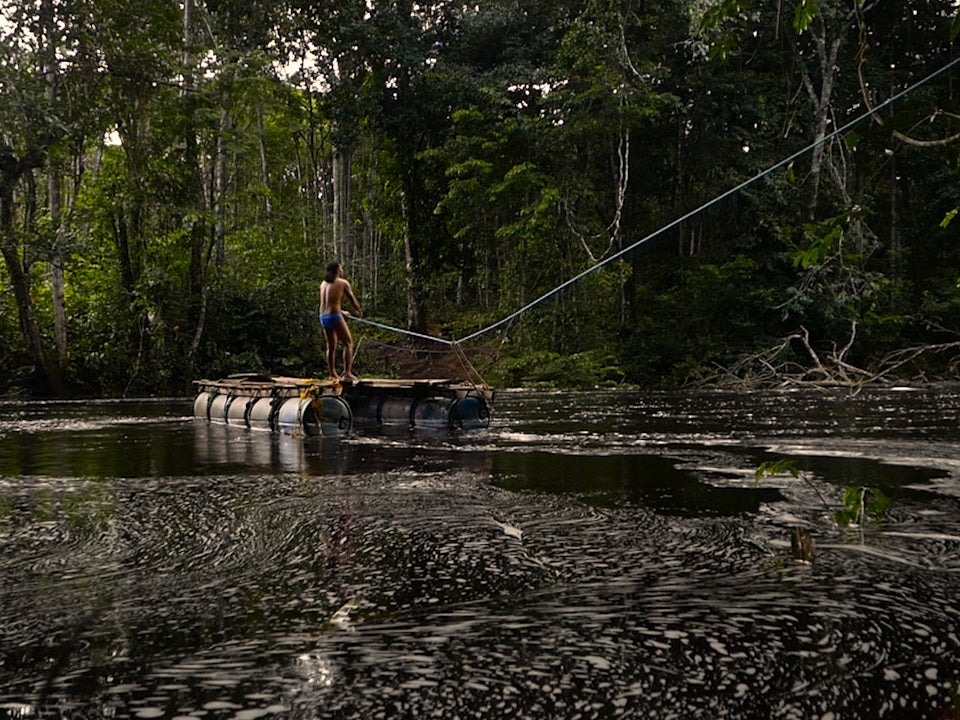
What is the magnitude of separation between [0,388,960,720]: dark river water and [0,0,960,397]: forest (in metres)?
15.2

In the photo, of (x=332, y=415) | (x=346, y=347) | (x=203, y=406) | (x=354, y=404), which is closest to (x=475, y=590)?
(x=332, y=415)

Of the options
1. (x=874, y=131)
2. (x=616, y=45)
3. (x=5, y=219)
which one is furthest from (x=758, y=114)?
(x=5, y=219)

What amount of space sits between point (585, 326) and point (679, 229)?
16.5 ft

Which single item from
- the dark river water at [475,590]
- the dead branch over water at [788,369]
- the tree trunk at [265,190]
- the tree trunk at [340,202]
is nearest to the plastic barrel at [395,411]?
the dark river water at [475,590]

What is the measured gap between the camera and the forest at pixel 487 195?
24156mm

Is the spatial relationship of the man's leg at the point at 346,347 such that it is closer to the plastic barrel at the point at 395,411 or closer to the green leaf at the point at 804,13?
the plastic barrel at the point at 395,411

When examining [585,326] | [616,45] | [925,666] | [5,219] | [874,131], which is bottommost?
[925,666]

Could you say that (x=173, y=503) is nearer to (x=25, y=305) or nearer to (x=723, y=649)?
(x=723, y=649)

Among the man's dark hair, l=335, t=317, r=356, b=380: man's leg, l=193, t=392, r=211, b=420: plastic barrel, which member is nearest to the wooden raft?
l=335, t=317, r=356, b=380: man's leg

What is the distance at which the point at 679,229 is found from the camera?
106 ft

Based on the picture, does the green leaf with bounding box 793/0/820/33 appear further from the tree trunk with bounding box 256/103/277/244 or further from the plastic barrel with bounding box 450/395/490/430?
the tree trunk with bounding box 256/103/277/244

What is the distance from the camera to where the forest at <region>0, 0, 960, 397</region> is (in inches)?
951

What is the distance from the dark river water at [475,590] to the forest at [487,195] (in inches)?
600

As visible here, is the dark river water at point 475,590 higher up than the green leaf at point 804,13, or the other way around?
the green leaf at point 804,13
